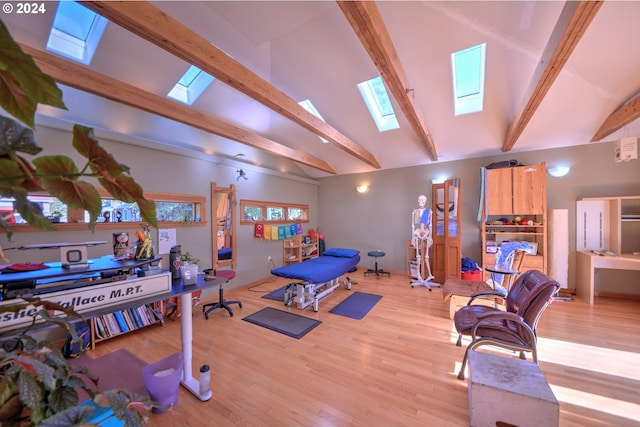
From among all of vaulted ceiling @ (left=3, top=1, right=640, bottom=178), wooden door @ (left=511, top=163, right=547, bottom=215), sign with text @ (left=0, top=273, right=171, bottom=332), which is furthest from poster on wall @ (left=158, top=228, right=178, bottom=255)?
wooden door @ (left=511, top=163, right=547, bottom=215)

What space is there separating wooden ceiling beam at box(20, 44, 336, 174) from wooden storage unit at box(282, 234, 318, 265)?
2.66 m

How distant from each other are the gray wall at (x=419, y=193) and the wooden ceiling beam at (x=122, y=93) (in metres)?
3.30

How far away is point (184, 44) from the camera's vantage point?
6.04 feet

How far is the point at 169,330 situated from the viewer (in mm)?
3029

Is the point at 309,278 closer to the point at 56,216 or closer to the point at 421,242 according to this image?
the point at 421,242

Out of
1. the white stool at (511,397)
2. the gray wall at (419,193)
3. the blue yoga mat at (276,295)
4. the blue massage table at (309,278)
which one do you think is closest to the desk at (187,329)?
the blue massage table at (309,278)

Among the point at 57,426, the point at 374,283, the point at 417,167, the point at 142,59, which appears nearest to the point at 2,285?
the point at 57,426

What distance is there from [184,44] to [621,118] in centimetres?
505

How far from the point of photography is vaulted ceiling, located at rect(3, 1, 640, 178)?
2012mm

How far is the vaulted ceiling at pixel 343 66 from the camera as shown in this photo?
2012mm

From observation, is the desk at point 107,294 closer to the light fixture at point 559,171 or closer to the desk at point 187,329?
the desk at point 187,329

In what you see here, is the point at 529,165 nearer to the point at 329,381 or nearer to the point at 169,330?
the point at 329,381

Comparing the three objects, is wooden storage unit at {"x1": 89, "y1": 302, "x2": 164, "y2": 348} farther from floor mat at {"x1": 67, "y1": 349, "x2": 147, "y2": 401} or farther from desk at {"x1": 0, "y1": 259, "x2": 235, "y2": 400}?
desk at {"x1": 0, "y1": 259, "x2": 235, "y2": 400}

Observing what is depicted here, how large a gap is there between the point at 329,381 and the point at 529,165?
501 centimetres
